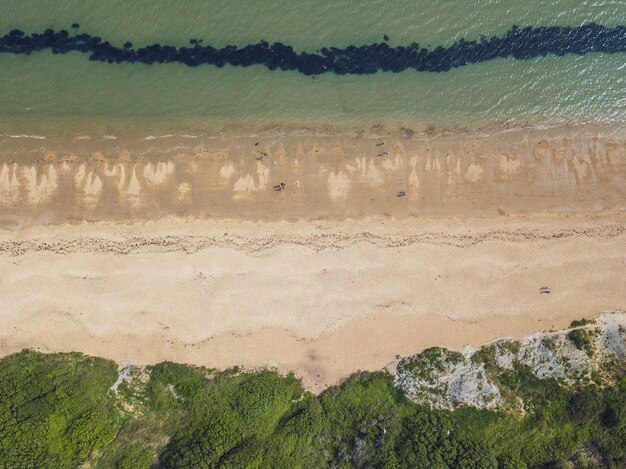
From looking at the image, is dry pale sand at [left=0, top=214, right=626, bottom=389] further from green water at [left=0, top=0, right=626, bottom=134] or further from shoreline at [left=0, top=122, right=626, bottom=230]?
green water at [left=0, top=0, right=626, bottom=134]

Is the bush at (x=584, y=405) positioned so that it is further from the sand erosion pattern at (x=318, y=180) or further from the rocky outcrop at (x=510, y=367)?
the sand erosion pattern at (x=318, y=180)

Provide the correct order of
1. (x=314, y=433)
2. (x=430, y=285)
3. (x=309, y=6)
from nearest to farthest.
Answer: (x=314, y=433) < (x=430, y=285) < (x=309, y=6)

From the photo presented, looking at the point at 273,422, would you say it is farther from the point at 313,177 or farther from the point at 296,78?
the point at 296,78

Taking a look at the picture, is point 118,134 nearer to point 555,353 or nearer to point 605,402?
point 555,353

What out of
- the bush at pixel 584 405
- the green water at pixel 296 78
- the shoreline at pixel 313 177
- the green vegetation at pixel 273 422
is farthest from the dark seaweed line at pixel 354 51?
the bush at pixel 584 405

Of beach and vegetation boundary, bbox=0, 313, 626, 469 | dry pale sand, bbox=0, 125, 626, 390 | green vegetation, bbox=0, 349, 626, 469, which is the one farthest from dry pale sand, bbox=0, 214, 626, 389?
green vegetation, bbox=0, 349, 626, 469

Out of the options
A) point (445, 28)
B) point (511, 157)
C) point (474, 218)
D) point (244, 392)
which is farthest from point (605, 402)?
point (445, 28)
